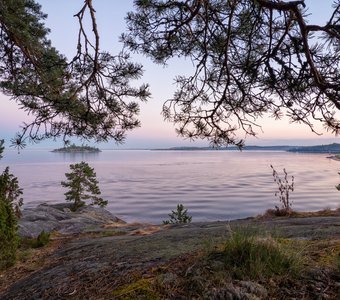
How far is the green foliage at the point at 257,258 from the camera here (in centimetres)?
272

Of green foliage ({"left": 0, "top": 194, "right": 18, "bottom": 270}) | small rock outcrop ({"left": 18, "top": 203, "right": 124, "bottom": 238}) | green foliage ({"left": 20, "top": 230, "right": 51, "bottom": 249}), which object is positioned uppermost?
green foliage ({"left": 0, "top": 194, "right": 18, "bottom": 270})

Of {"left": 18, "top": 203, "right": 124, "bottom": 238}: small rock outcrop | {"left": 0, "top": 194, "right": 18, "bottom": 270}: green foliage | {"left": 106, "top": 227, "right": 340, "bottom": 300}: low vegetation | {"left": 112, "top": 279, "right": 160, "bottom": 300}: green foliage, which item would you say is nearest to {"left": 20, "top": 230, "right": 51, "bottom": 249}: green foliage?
{"left": 18, "top": 203, "right": 124, "bottom": 238}: small rock outcrop

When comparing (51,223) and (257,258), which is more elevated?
(257,258)

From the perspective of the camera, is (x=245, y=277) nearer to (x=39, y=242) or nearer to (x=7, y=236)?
(x=7, y=236)

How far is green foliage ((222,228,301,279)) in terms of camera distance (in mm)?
2725

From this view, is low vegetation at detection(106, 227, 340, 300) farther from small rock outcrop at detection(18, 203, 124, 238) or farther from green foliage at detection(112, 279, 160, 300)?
small rock outcrop at detection(18, 203, 124, 238)

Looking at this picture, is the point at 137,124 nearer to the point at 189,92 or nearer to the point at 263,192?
the point at 189,92

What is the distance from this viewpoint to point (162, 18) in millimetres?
5312

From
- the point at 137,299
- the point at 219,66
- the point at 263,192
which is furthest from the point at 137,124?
the point at 263,192

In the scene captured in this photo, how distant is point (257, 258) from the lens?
9.07 feet

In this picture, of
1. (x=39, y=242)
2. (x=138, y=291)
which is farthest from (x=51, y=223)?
(x=138, y=291)

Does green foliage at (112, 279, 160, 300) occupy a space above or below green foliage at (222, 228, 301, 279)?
below

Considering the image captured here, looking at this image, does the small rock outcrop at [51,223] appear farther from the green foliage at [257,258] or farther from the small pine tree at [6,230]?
the green foliage at [257,258]

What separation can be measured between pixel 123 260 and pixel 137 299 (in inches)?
52.9
